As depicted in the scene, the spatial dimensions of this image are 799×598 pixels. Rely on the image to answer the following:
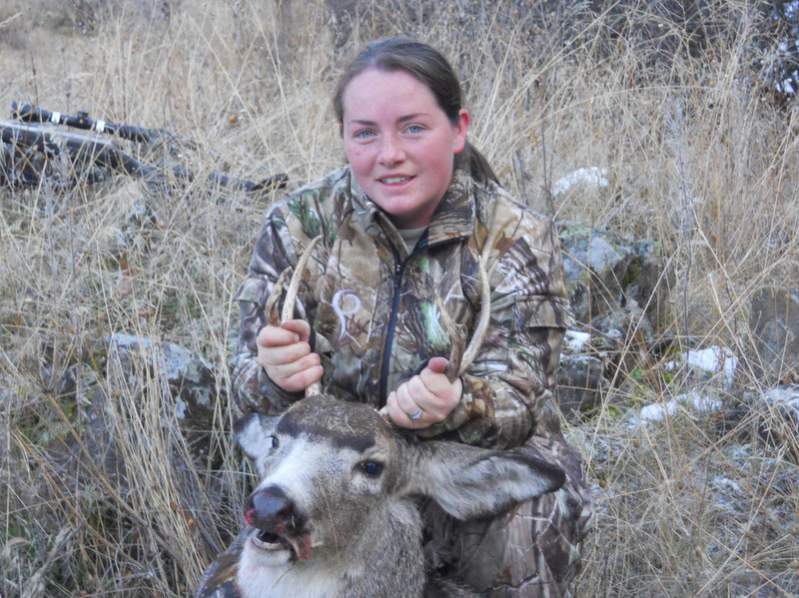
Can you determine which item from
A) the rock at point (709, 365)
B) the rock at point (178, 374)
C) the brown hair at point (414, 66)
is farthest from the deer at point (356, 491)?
the rock at point (709, 365)

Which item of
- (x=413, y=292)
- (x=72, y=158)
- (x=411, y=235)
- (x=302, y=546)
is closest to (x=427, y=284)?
(x=413, y=292)

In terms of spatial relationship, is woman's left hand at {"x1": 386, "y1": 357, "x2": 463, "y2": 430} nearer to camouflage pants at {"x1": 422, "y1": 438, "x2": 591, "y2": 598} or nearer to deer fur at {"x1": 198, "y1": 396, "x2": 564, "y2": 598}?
deer fur at {"x1": 198, "y1": 396, "x2": 564, "y2": 598}

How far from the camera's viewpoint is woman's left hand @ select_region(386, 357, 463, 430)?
227 cm

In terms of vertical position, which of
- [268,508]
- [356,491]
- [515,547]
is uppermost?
[268,508]

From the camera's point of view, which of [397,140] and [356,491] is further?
[397,140]

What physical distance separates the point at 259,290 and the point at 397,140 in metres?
0.58

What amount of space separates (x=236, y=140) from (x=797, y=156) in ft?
9.05

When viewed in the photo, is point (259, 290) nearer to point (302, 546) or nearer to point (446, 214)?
point (446, 214)

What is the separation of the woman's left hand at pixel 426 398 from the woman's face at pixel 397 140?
1.97 feet

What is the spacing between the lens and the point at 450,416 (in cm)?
244

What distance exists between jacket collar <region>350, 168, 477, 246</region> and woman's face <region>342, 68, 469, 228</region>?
49 mm

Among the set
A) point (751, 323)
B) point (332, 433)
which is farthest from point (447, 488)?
point (751, 323)

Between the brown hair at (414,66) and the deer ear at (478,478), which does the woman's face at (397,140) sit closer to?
the brown hair at (414,66)

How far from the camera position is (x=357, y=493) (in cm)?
236
